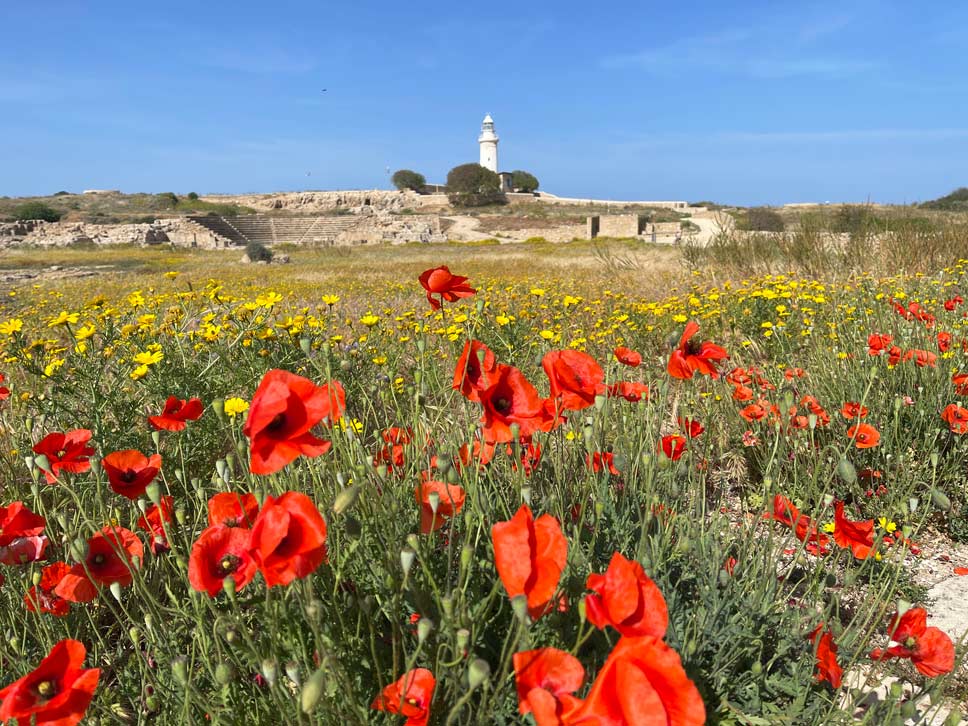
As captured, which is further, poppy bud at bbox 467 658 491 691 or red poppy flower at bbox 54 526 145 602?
red poppy flower at bbox 54 526 145 602

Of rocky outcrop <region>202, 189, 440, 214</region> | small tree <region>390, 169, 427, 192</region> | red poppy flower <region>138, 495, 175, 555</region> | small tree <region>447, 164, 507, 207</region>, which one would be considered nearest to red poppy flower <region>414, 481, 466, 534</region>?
red poppy flower <region>138, 495, 175, 555</region>

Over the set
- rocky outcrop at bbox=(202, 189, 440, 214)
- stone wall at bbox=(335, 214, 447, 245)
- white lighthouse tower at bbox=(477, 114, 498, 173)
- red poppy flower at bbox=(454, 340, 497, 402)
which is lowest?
red poppy flower at bbox=(454, 340, 497, 402)

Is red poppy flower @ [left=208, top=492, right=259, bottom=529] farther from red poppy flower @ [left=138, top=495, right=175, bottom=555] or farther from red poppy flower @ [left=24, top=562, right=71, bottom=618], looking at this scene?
red poppy flower @ [left=24, top=562, right=71, bottom=618]

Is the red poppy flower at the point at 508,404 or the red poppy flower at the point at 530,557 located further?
the red poppy flower at the point at 508,404

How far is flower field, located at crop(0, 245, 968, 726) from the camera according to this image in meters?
0.93

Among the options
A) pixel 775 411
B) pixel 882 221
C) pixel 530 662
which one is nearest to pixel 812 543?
pixel 775 411

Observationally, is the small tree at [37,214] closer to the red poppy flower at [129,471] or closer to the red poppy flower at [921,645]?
the red poppy flower at [129,471]

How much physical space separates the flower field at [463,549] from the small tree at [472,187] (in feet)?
172

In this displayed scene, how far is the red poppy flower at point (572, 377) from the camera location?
1364 mm

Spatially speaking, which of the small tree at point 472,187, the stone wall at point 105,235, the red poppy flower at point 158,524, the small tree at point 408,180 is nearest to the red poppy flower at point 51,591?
the red poppy flower at point 158,524

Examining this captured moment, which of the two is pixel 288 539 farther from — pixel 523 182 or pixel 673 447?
pixel 523 182

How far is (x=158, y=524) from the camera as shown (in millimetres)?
1856

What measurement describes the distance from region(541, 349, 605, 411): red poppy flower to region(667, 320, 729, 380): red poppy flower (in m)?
0.24

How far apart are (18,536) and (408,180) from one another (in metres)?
67.4
